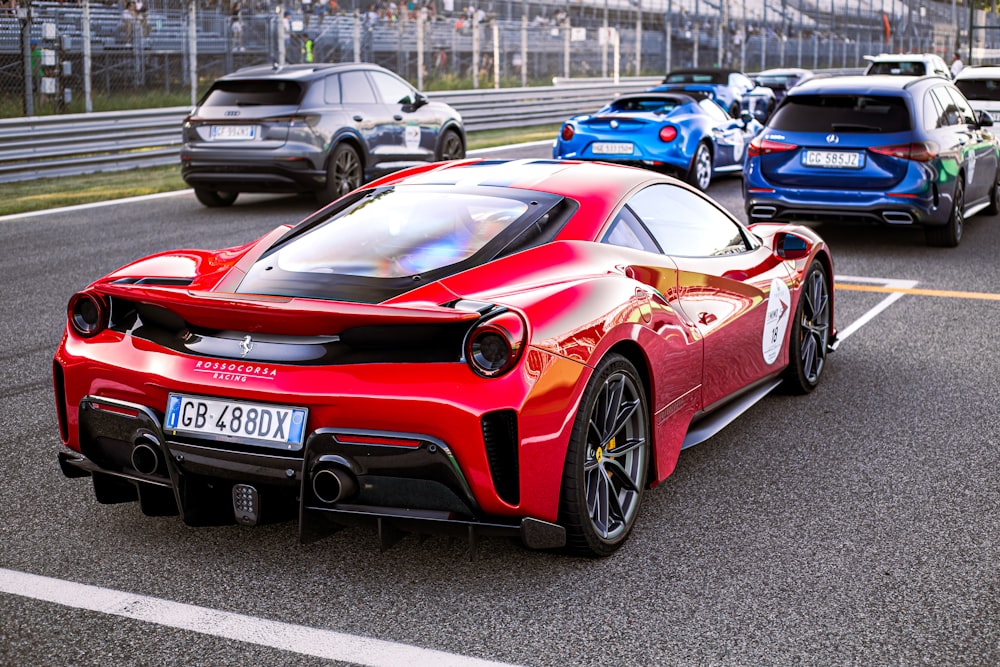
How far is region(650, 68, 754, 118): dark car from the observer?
71.2 ft

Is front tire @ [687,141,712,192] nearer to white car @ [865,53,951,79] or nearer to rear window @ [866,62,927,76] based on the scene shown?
rear window @ [866,62,927,76]

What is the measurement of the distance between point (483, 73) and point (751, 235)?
84.6 feet

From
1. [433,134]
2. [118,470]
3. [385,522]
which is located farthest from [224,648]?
[433,134]

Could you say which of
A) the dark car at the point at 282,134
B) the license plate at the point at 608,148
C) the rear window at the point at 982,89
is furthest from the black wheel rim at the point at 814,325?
the rear window at the point at 982,89

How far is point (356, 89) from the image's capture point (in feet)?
50.2

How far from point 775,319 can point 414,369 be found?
2579 mm

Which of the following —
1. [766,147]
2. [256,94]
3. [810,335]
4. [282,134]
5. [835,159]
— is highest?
[256,94]

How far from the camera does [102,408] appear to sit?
421 centimetres

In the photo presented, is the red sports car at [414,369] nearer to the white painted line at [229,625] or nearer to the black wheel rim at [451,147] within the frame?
the white painted line at [229,625]

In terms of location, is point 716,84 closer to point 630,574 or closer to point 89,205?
point 89,205

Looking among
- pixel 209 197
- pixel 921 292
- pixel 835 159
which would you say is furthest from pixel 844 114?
pixel 209 197

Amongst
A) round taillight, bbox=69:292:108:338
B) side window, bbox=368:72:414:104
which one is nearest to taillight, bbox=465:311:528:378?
round taillight, bbox=69:292:108:338

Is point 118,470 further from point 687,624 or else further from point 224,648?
point 687,624

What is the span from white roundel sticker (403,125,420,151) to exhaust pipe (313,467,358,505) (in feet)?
41.1
